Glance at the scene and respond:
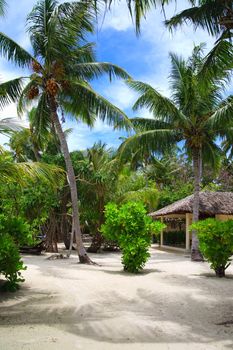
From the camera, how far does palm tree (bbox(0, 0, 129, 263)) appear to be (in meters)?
14.0

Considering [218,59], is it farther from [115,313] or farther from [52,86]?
[52,86]

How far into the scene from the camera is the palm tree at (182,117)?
58.2 feet

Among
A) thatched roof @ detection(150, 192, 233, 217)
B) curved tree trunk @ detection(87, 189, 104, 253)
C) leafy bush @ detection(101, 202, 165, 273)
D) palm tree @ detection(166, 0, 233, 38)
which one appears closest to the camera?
palm tree @ detection(166, 0, 233, 38)

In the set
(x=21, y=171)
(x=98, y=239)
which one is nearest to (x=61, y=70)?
(x=21, y=171)

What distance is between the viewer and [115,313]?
726cm

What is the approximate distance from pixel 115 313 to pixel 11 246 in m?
2.42

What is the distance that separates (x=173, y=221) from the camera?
1334 inches

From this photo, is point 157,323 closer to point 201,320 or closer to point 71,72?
point 201,320

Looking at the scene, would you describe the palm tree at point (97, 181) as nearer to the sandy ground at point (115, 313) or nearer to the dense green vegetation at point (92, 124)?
the dense green vegetation at point (92, 124)

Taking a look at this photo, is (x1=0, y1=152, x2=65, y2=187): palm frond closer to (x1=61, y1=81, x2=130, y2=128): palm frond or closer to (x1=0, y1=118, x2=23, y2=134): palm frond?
(x1=0, y1=118, x2=23, y2=134): palm frond

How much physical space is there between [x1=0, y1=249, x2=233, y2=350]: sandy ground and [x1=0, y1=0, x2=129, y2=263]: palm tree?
19.3ft

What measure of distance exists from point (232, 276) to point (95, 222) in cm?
1231

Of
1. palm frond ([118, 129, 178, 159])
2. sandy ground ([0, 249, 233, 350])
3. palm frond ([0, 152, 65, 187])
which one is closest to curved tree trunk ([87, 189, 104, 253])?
palm frond ([118, 129, 178, 159])

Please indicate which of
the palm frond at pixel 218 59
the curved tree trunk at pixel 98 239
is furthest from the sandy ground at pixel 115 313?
the curved tree trunk at pixel 98 239
